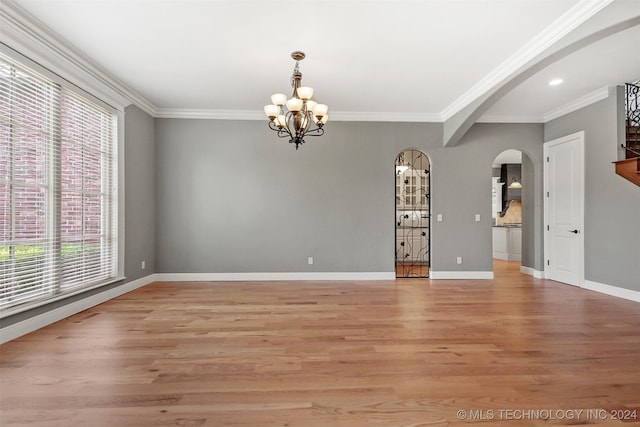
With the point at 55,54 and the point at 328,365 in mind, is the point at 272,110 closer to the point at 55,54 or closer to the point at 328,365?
the point at 55,54

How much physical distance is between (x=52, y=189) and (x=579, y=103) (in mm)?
7516

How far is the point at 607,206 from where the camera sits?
473 cm

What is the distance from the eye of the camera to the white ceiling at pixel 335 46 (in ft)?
9.21

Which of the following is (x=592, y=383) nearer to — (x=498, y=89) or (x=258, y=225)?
(x=498, y=89)

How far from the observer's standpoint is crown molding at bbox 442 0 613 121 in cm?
269

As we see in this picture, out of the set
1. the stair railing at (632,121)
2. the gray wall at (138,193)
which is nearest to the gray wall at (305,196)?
the gray wall at (138,193)

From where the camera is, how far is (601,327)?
329 cm

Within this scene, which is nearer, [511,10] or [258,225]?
[511,10]

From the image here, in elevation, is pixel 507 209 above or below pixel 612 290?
above

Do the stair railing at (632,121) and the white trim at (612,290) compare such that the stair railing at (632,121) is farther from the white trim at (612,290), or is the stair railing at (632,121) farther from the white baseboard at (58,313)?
the white baseboard at (58,313)

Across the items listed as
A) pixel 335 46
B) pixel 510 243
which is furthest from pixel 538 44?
pixel 510 243

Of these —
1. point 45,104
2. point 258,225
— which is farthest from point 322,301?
point 45,104

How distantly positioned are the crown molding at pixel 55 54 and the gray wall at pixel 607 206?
7.14m

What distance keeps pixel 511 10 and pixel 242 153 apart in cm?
434
